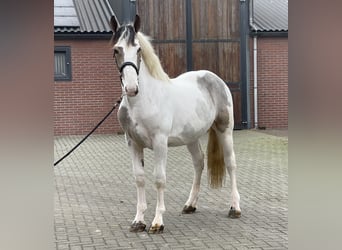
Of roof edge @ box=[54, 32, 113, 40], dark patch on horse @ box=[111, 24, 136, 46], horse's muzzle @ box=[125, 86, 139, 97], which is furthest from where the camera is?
roof edge @ box=[54, 32, 113, 40]

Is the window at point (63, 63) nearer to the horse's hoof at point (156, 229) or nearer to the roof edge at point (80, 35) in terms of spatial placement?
the roof edge at point (80, 35)

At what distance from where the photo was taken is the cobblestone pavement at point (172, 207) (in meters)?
4.35

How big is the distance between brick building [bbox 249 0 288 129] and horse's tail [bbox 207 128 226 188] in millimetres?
9492

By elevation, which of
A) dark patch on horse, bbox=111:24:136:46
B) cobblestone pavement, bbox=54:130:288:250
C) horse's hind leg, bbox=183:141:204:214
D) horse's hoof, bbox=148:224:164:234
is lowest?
cobblestone pavement, bbox=54:130:288:250

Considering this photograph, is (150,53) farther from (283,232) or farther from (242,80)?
(242,80)

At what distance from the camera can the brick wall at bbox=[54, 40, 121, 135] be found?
1358 centimetres

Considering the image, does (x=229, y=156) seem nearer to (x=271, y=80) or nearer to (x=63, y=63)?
(x=63, y=63)

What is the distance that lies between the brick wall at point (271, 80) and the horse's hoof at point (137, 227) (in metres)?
10.5

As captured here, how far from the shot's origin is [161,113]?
4.53 meters

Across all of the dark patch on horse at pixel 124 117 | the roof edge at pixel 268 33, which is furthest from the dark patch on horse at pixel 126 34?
the roof edge at pixel 268 33

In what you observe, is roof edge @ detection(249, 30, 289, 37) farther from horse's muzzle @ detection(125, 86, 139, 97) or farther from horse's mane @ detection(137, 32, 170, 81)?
horse's muzzle @ detection(125, 86, 139, 97)

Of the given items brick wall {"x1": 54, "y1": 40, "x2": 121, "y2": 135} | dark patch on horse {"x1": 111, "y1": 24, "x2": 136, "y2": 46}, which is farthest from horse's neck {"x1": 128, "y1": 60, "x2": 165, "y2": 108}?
brick wall {"x1": 54, "y1": 40, "x2": 121, "y2": 135}
